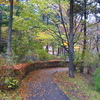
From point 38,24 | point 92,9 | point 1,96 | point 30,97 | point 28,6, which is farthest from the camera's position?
point 92,9

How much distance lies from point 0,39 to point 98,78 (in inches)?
432

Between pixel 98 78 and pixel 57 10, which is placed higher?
pixel 57 10

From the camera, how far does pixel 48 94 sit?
17.1 feet

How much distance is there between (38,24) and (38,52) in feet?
18.6

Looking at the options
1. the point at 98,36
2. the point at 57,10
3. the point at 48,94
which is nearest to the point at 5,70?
the point at 48,94

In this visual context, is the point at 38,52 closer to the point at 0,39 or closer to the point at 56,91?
the point at 0,39

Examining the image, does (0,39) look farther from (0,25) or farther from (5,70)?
(5,70)

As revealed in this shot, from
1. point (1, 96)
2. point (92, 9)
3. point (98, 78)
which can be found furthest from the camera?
point (92, 9)

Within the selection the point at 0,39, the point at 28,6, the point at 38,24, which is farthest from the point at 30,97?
the point at 0,39

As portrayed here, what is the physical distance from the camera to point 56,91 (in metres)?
5.51

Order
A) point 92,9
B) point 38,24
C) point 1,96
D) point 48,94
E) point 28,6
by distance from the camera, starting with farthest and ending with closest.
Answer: point 92,9 → point 38,24 → point 28,6 → point 48,94 → point 1,96

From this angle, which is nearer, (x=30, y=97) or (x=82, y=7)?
(x=30, y=97)

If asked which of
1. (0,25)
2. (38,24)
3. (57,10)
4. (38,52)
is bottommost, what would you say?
(38,52)

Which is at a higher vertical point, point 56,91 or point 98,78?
point 98,78
